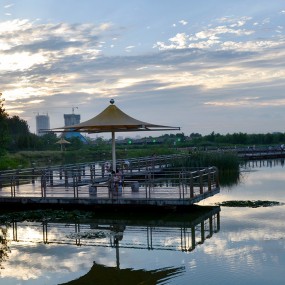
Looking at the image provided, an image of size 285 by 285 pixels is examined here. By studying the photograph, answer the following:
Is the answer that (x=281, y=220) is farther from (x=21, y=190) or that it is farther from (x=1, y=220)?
(x=21, y=190)

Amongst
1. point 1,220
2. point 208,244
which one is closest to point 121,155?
point 1,220

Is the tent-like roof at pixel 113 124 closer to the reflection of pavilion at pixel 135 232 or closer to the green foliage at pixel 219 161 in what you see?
the reflection of pavilion at pixel 135 232

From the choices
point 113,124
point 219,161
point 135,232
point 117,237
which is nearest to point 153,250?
point 117,237

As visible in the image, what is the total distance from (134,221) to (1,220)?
17.4ft

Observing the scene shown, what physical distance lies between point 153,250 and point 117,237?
210cm

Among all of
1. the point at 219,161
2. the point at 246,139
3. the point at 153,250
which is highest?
the point at 246,139

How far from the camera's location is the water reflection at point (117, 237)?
11.8 m

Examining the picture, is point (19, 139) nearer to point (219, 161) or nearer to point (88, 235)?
point (219, 161)

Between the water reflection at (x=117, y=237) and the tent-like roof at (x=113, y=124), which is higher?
the tent-like roof at (x=113, y=124)

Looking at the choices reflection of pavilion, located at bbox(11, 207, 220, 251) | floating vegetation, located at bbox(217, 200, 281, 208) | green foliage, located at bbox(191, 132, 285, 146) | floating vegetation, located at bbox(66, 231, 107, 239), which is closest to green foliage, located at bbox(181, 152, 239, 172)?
floating vegetation, located at bbox(217, 200, 281, 208)

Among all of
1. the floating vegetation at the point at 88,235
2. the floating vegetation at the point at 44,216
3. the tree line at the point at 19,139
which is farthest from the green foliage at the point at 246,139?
the floating vegetation at the point at 88,235

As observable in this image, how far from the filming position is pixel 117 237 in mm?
15742

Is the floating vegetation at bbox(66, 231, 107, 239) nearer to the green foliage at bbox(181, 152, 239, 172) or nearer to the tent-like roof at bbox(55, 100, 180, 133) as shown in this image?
the tent-like roof at bbox(55, 100, 180, 133)

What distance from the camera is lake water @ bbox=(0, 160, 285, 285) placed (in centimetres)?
1148
